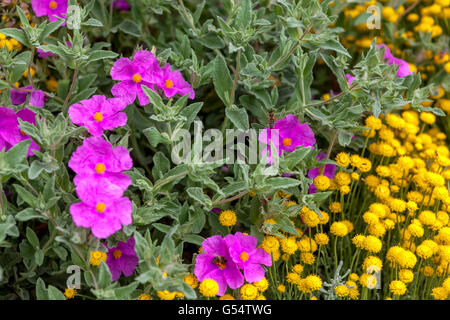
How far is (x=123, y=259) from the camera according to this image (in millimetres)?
1477

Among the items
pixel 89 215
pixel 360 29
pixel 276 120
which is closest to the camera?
pixel 89 215

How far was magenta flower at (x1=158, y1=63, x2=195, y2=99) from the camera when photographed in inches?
58.4

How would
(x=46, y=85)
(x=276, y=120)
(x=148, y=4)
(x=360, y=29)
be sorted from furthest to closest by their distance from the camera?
(x=360, y=29) < (x=46, y=85) < (x=148, y=4) < (x=276, y=120)

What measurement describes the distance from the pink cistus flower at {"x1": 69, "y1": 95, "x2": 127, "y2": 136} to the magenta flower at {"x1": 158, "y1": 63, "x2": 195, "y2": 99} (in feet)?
0.46

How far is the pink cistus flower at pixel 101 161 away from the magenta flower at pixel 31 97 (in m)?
0.37

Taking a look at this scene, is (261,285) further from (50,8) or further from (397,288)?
(50,8)

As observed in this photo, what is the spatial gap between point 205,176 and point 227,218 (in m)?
0.20

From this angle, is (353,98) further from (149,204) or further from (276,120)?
(149,204)

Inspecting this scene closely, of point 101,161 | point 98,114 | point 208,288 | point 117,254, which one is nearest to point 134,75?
point 98,114

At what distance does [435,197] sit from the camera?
5.25ft

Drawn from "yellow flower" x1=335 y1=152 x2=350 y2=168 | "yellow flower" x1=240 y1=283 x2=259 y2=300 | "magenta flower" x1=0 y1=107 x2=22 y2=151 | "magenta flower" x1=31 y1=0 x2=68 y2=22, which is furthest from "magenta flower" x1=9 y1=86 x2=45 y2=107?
"yellow flower" x1=335 y1=152 x2=350 y2=168
